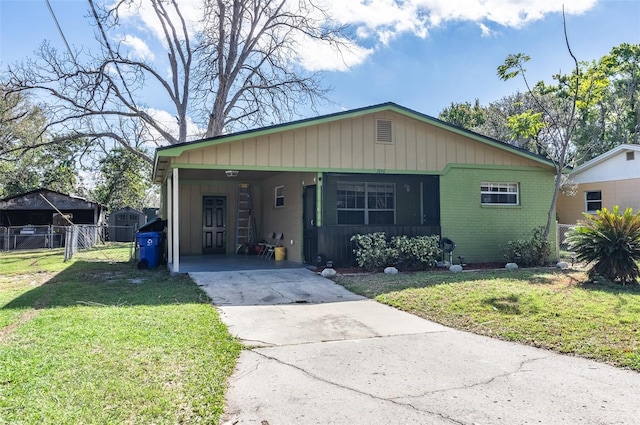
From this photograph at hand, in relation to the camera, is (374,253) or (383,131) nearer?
(374,253)

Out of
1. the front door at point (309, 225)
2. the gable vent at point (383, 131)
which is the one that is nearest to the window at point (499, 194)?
the gable vent at point (383, 131)

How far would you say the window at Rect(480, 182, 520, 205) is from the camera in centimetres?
1214

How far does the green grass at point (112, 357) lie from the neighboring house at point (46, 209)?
17.4 meters

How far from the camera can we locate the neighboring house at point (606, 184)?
1761 cm

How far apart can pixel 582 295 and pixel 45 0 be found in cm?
1197

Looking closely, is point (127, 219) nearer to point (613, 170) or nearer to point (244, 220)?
point (244, 220)

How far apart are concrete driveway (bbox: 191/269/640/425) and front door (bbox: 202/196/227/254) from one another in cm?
935

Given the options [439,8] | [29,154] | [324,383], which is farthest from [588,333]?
[29,154]

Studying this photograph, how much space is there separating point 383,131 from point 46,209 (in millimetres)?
20337

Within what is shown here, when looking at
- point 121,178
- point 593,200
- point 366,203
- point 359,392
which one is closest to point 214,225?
point 366,203

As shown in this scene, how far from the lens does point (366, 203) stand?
12.0 metres

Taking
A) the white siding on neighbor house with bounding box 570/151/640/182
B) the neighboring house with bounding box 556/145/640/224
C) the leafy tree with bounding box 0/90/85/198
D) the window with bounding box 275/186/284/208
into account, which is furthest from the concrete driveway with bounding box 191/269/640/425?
the leafy tree with bounding box 0/90/85/198

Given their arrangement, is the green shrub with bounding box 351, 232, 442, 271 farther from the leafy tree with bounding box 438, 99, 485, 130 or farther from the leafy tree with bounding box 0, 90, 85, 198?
the leafy tree with bounding box 438, 99, 485, 130

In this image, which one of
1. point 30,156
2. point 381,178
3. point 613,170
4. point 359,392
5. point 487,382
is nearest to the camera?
point 359,392
